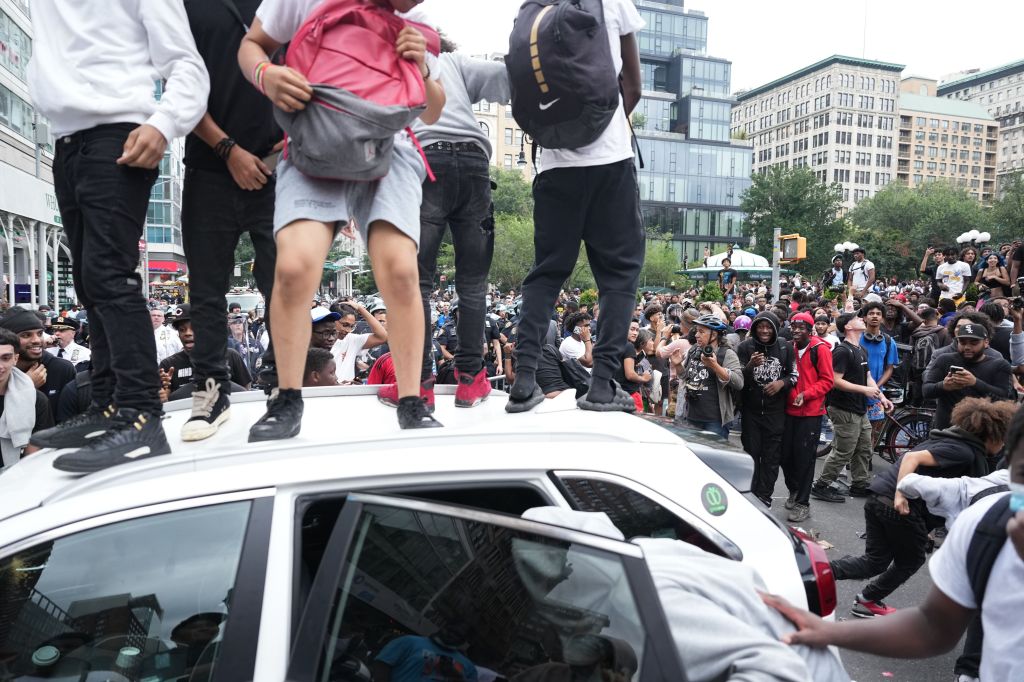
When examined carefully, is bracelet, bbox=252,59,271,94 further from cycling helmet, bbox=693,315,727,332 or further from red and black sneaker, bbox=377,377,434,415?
cycling helmet, bbox=693,315,727,332

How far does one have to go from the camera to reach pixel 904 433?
9039 millimetres

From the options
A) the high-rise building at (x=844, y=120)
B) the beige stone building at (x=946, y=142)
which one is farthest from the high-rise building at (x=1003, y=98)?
the high-rise building at (x=844, y=120)

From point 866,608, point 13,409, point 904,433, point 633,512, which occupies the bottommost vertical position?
point 866,608

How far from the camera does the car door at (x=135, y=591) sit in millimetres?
1636

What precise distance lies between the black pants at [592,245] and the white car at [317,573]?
134 cm

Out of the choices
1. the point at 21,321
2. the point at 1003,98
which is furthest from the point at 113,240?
the point at 1003,98

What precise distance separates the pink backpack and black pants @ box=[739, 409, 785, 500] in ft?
18.1

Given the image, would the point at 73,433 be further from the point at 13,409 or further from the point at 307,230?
the point at 13,409

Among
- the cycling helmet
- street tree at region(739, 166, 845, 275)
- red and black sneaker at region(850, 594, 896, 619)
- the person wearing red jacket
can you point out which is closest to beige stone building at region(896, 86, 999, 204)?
→ street tree at region(739, 166, 845, 275)

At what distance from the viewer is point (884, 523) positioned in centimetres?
480

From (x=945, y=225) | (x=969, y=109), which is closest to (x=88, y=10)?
→ (x=945, y=225)

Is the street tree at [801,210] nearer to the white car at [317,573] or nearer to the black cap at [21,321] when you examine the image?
the black cap at [21,321]

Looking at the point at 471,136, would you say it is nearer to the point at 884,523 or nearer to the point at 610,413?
the point at 610,413

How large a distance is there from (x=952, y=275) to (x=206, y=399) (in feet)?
47.6
